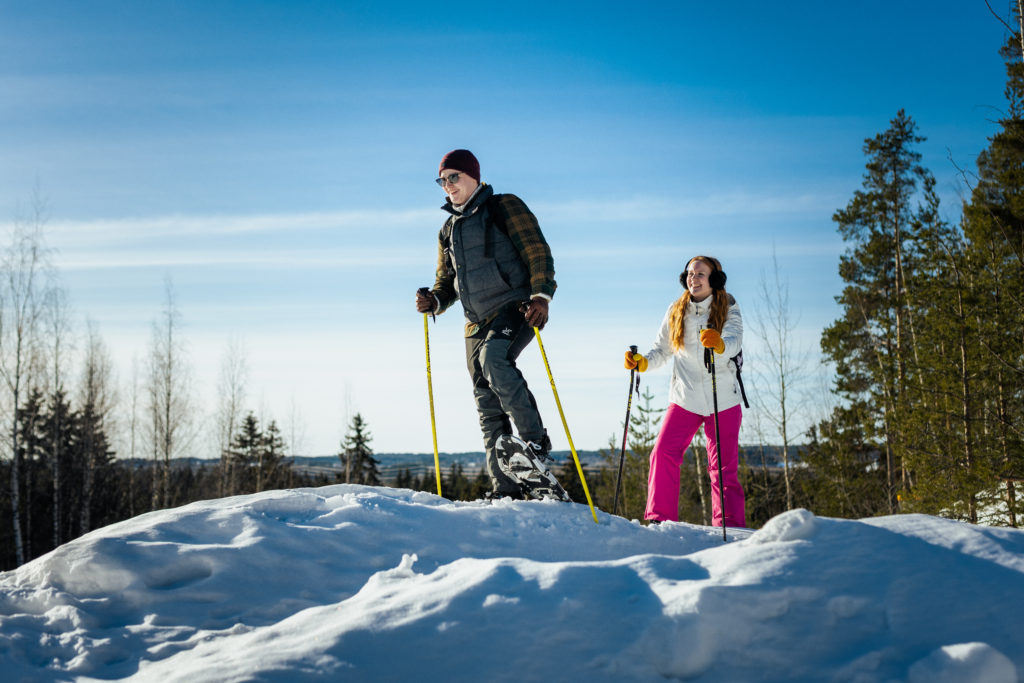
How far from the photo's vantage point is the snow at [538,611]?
1.89 m

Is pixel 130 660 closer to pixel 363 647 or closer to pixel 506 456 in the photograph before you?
pixel 363 647

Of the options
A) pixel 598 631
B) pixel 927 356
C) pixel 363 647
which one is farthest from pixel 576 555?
pixel 927 356

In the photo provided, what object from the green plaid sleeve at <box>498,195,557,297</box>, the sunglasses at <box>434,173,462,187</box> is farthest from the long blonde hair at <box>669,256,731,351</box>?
the sunglasses at <box>434,173,462,187</box>

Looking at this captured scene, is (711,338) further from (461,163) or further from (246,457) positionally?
(246,457)

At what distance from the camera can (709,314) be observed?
15.1 feet

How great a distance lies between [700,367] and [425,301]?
7.02 ft

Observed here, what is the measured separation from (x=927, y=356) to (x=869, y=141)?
978 cm

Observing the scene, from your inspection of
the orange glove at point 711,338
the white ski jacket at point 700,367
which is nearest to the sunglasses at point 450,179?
the white ski jacket at point 700,367

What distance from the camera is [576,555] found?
3.21 m

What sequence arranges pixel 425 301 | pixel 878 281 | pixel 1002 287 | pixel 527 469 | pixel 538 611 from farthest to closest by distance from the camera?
1. pixel 878 281
2. pixel 1002 287
3. pixel 425 301
4. pixel 527 469
5. pixel 538 611

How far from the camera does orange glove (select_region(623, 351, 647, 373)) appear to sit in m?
4.76

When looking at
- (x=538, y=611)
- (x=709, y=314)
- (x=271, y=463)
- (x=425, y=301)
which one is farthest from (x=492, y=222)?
(x=271, y=463)

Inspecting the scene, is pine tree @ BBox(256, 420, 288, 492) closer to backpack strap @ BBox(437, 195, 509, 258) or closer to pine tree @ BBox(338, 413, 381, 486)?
pine tree @ BBox(338, 413, 381, 486)

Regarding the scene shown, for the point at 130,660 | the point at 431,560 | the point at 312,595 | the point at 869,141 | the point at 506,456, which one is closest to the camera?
the point at 130,660
